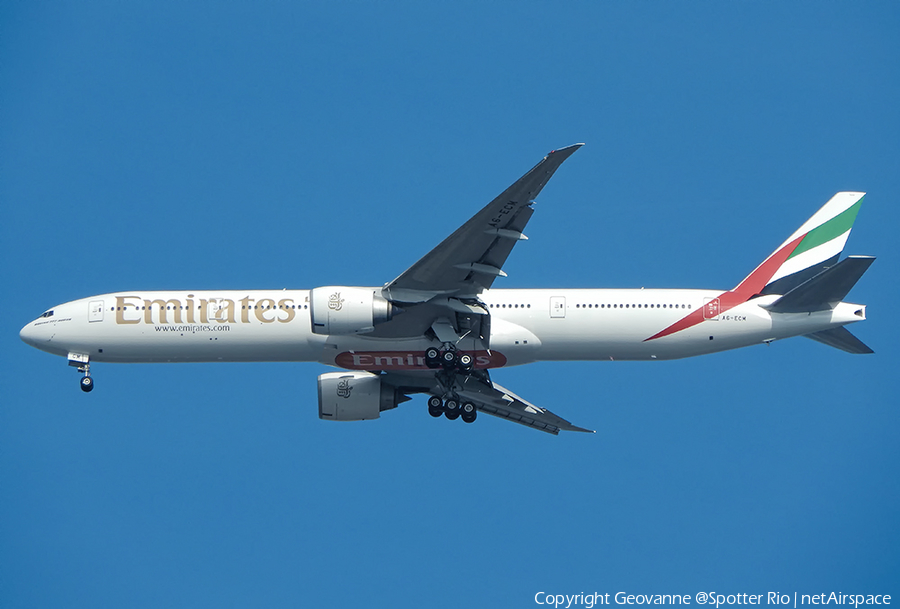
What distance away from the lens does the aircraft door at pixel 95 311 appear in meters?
34.3

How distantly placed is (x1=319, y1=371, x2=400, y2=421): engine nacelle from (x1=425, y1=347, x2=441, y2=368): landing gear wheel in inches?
148

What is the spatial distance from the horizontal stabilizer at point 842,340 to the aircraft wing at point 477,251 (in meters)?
10.7

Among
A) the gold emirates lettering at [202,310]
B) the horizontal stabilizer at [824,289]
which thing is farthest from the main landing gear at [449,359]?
the horizontal stabilizer at [824,289]

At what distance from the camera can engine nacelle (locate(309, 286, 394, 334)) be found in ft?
100

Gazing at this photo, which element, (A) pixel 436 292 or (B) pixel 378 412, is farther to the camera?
(B) pixel 378 412

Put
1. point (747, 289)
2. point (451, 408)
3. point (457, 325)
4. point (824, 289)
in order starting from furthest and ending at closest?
point (747, 289)
point (451, 408)
point (457, 325)
point (824, 289)

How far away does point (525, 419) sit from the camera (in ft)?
126

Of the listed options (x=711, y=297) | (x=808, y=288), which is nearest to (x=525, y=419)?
(x=711, y=297)

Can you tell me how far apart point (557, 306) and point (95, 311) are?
1471 centimetres

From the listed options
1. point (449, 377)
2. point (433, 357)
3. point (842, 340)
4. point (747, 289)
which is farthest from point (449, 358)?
point (842, 340)

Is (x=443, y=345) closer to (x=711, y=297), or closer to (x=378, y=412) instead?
(x=378, y=412)

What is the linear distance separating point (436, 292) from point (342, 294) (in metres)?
2.74

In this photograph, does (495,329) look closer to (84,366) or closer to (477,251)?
(477,251)

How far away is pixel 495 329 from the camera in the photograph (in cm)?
3312
